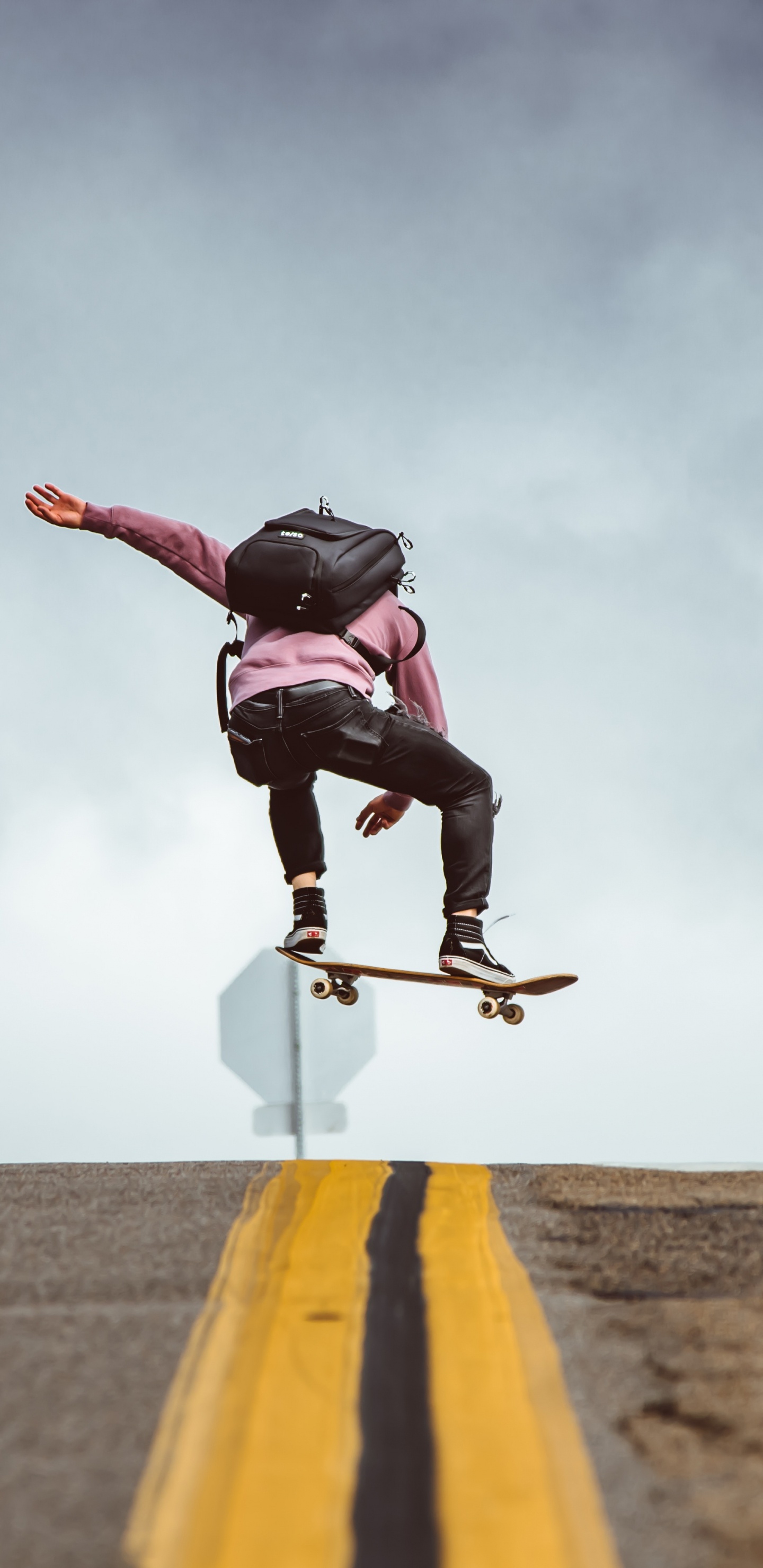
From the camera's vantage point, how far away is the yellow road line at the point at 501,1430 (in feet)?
4.94

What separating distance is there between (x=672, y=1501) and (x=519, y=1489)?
0.21 m

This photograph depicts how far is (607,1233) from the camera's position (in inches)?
110

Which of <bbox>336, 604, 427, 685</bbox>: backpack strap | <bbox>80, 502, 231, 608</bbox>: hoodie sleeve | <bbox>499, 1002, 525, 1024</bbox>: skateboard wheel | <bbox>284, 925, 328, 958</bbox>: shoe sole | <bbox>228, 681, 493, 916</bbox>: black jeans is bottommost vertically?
<bbox>499, 1002, 525, 1024</bbox>: skateboard wheel

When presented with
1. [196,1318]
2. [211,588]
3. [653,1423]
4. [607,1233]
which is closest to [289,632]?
[211,588]

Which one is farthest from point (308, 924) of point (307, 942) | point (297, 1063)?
point (297, 1063)

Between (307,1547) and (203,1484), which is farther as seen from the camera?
(203,1484)

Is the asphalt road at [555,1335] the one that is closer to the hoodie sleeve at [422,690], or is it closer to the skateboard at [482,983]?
the skateboard at [482,983]

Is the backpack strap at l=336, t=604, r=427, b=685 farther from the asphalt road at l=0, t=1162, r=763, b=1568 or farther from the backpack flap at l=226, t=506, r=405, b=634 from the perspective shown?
the asphalt road at l=0, t=1162, r=763, b=1568

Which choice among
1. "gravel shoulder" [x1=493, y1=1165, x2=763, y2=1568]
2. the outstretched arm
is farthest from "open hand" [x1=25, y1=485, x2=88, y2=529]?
"gravel shoulder" [x1=493, y1=1165, x2=763, y2=1568]

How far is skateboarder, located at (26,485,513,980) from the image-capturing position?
5059 millimetres

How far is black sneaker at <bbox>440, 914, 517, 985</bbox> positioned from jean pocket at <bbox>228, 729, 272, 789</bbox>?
108 cm

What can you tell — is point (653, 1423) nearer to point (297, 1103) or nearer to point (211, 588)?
point (211, 588)

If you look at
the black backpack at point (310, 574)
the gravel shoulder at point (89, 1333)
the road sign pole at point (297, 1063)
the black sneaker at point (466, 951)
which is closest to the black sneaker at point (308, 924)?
the black sneaker at point (466, 951)

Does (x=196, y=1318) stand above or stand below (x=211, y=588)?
below
